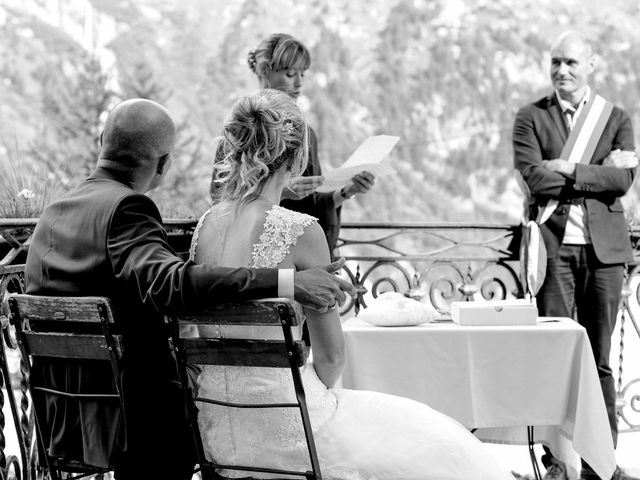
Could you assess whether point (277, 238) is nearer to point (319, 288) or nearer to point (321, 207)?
point (319, 288)

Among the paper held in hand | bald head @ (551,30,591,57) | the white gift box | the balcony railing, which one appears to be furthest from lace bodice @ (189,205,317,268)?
bald head @ (551,30,591,57)

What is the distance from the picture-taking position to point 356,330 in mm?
2736

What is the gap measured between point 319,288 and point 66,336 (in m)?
0.56

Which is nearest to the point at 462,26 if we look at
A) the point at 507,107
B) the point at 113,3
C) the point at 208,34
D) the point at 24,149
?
the point at 507,107

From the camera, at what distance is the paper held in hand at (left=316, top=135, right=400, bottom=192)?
10.2 ft

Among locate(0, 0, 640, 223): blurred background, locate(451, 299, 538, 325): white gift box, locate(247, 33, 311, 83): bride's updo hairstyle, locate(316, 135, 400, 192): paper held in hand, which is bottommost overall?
locate(451, 299, 538, 325): white gift box

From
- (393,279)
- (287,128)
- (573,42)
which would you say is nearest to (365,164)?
(287,128)

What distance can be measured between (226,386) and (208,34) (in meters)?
20.2

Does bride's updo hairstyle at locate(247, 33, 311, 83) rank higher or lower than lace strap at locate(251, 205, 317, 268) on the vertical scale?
higher

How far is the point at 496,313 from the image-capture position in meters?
2.82

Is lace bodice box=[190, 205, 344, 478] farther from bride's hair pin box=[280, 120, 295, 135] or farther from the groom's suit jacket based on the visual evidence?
bride's hair pin box=[280, 120, 295, 135]

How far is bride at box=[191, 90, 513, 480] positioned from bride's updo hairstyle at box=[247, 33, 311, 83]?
45.0 inches

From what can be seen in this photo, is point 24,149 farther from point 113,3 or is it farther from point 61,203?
point 61,203

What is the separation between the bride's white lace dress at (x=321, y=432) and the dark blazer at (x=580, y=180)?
6.10 ft
